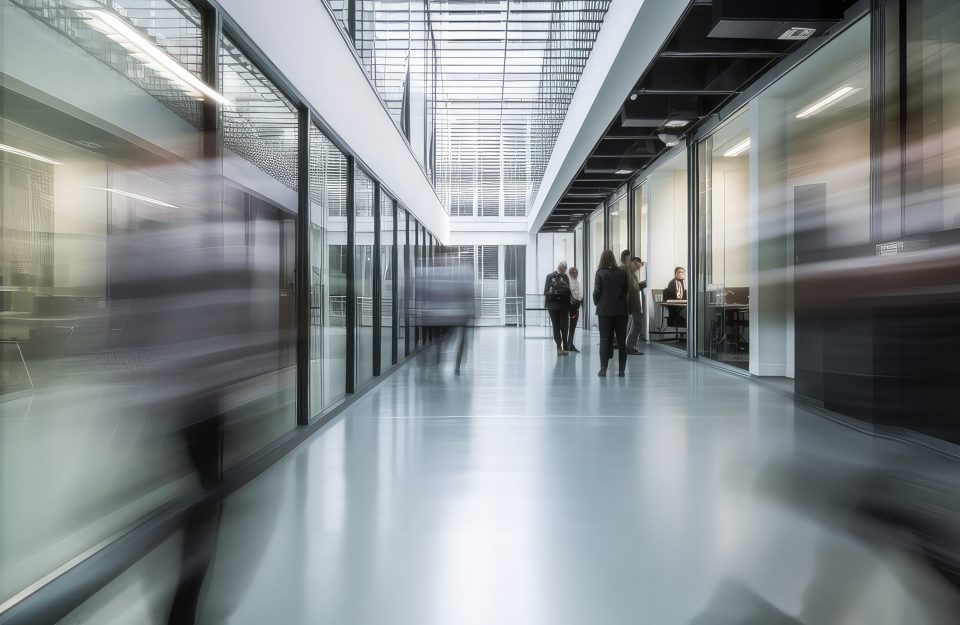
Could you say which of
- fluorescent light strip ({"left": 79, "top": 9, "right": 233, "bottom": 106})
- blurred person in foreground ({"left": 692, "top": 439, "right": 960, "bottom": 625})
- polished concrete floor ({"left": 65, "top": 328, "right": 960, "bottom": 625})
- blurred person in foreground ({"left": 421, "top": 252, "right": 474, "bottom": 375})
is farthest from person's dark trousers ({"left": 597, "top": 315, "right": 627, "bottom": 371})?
fluorescent light strip ({"left": 79, "top": 9, "right": 233, "bottom": 106})

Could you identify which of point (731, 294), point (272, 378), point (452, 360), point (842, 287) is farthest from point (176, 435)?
point (452, 360)

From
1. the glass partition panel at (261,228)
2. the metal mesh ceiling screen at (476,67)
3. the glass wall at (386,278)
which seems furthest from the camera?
Answer: the metal mesh ceiling screen at (476,67)

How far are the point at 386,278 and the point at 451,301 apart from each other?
44.4 inches

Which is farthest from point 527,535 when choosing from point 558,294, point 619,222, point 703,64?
point 619,222

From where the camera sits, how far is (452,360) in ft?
37.6

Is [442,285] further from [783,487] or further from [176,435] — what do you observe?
[176,435]

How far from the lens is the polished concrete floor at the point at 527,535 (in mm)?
2156

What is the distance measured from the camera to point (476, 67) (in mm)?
14453

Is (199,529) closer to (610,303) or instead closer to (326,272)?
(326,272)

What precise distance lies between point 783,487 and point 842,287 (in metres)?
2.27

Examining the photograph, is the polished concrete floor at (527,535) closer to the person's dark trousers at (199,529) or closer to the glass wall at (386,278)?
the person's dark trousers at (199,529)

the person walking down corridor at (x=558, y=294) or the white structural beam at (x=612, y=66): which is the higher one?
the white structural beam at (x=612, y=66)

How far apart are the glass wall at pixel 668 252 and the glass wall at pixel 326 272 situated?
24.9 ft

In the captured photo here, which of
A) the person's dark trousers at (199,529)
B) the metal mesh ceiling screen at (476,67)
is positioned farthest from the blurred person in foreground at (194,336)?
the metal mesh ceiling screen at (476,67)
